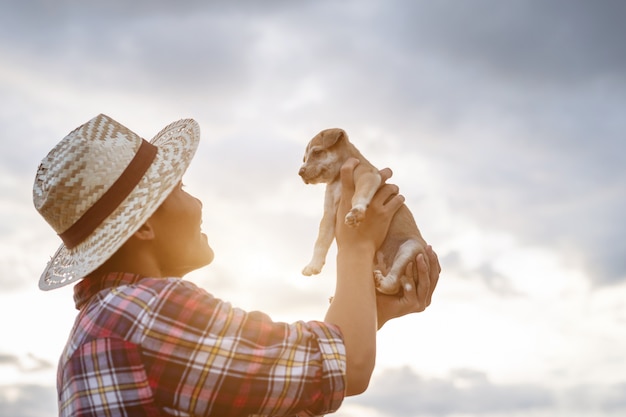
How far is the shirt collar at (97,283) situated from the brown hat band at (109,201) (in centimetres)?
23

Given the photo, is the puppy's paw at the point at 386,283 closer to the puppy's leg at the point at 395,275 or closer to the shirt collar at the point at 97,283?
the puppy's leg at the point at 395,275

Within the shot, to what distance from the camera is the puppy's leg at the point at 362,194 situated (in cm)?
347

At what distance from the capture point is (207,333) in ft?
8.60

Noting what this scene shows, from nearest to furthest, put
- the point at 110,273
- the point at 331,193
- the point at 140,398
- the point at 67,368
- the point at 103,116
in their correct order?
the point at 140,398
the point at 67,368
the point at 110,273
the point at 103,116
the point at 331,193

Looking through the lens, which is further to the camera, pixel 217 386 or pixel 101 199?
pixel 101 199

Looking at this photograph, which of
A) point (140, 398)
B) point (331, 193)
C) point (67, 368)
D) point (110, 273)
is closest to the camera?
point (140, 398)

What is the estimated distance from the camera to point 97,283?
297 cm

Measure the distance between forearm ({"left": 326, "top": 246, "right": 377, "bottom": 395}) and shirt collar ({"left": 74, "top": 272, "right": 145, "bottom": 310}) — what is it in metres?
0.86

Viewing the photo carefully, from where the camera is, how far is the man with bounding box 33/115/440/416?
8.45ft

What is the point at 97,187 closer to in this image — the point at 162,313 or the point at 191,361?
the point at 162,313

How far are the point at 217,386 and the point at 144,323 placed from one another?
361 millimetres

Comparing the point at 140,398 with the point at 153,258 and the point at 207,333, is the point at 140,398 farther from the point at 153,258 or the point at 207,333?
the point at 153,258

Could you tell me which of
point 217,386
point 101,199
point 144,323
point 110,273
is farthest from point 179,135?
point 217,386

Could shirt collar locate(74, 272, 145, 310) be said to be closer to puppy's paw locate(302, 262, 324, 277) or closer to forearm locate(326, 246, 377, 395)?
forearm locate(326, 246, 377, 395)
